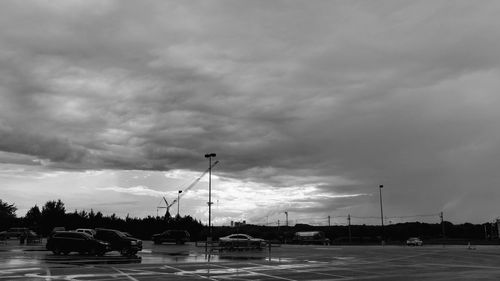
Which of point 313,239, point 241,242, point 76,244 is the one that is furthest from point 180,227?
point 76,244

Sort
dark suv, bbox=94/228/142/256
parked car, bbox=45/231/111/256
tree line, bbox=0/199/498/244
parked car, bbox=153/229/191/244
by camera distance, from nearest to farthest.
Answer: parked car, bbox=45/231/111/256 → dark suv, bbox=94/228/142/256 → parked car, bbox=153/229/191/244 → tree line, bbox=0/199/498/244

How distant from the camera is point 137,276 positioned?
20.9m

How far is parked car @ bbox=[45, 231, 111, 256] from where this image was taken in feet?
123

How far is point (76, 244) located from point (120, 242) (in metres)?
3.75

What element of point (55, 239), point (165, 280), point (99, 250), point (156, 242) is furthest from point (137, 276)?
point (156, 242)

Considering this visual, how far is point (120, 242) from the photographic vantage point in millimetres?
40438

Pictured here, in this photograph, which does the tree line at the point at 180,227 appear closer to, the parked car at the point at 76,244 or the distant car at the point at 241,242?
the distant car at the point at 241,242

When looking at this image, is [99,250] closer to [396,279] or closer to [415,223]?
[396,279]

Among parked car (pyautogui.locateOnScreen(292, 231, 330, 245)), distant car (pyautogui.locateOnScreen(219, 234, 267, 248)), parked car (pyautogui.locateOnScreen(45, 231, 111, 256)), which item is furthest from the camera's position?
parked car (pyautogui.locateOnScreen(292, 231, 330, 245))

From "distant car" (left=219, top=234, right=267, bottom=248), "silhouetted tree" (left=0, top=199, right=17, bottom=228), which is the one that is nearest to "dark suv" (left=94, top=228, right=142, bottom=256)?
"distant car" (left=219, top=234, right=267, bottom=248)

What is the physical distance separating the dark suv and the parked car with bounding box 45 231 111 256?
2.09 meters

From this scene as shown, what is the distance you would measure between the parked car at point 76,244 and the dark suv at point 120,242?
2085 millimetres

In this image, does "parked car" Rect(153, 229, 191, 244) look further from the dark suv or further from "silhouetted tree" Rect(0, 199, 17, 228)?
"silhouetted tree" Rect(0, 199, 17, 228)

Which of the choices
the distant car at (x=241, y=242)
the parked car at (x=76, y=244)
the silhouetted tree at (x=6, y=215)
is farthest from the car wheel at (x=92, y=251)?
the silhouetted tree at (x=6, y=215)
